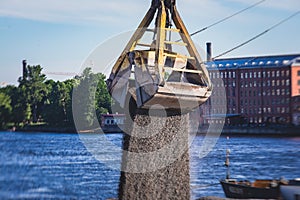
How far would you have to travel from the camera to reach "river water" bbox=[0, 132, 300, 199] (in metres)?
23.3

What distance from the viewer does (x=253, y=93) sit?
197 ft

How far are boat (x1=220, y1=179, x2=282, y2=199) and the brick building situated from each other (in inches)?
1521

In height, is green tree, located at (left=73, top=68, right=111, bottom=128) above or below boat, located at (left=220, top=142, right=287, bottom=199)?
above

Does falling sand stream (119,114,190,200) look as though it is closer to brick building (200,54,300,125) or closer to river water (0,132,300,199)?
river water (0,132,300,199)

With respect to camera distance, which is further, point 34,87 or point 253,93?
point 253,93

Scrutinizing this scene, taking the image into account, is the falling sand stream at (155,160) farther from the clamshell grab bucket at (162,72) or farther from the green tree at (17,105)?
the green tree at (17,105)

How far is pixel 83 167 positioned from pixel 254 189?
1761cm

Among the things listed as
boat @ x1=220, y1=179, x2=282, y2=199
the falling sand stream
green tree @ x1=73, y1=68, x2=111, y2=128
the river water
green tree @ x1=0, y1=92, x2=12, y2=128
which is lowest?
the river water

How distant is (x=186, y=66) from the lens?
32.9ft

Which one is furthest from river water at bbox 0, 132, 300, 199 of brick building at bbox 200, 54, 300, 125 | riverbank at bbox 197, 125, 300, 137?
brick building at bbox 200, 54, 300, 125

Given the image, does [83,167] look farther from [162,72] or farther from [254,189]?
[162,72]

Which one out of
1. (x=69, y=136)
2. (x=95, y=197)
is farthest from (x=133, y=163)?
(x=69, y=136)

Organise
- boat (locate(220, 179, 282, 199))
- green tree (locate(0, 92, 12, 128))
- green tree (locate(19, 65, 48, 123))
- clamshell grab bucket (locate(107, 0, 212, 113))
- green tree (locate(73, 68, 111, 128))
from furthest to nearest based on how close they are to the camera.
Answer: green tree (locate(73, 68, 111, 128)), green tree (locate(19, 65, 48, 123)), green tree (locate(0, 92, 12, 128)), boat (locate(220, 179, 282, 199)), clamshell grab bucket (locate(107, 0, 212, 113))

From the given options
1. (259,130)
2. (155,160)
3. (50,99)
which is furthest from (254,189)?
(259,130)
